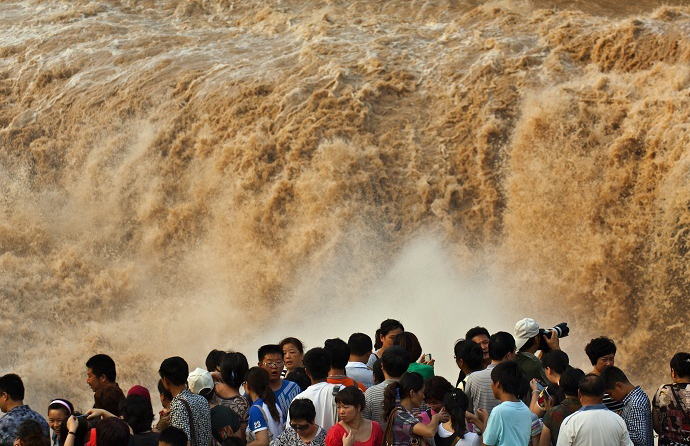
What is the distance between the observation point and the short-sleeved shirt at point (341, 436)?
518 centimetres

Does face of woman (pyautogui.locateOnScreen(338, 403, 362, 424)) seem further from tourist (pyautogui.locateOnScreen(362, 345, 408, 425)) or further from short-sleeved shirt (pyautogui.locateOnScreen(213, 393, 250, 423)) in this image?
short-sleeved shirt (pyautogui.locateOnScreen(213, 393, 250, 423))

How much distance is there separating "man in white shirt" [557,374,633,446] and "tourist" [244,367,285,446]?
62.1 inches

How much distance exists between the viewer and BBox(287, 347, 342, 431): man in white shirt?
5617mm

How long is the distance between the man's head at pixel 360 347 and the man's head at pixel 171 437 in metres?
1.64

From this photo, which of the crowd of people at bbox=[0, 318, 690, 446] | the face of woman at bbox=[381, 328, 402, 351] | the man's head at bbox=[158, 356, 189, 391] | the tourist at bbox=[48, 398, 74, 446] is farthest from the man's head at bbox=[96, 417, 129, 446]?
the face of woman at bbox=[381, 328, 402, 351]

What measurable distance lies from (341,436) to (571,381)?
131 centimetres

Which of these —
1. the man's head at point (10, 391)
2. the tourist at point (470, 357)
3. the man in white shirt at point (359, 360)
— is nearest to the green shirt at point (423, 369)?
the tourist at point (470, 357)

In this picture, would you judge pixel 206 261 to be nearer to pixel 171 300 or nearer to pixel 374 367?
pixel 171 300

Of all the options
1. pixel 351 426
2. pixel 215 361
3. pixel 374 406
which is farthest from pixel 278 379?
pixel 351 426

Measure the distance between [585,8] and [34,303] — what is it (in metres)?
9.18

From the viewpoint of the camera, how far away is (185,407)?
218 inches

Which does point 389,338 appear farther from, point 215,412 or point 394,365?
point 215,412

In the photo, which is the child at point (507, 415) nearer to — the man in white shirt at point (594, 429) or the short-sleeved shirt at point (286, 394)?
the man in white shirt at point (594, 429)

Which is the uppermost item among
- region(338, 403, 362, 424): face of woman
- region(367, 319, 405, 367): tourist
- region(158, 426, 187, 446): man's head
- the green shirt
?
region(338, 403, 362, 424): face of woman
